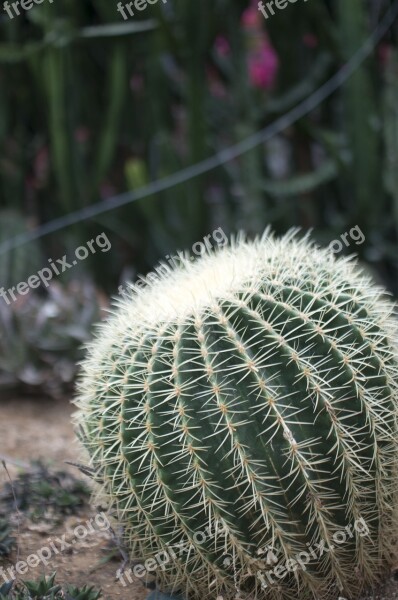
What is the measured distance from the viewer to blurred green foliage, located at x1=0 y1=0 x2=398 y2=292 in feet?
14.5

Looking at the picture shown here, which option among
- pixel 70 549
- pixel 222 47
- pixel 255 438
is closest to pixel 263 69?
pixel 222 47

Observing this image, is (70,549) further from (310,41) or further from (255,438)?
(310,41)

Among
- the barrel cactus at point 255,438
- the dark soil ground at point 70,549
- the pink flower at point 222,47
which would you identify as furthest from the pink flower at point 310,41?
the barrel cactus at point 255,438

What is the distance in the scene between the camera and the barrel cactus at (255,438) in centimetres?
196

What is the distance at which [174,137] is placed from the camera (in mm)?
5297

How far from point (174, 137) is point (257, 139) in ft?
2.57

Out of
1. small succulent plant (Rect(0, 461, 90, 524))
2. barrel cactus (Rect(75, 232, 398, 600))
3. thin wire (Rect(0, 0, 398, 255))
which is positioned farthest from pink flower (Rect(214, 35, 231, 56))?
barrel cactus (Rect(75, 232, 398, 600))

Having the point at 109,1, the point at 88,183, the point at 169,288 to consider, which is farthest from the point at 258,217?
the point at 169,288

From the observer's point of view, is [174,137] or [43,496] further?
[174,137]

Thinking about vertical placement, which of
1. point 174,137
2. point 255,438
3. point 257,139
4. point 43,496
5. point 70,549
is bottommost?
point 70,549

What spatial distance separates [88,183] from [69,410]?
1.51m

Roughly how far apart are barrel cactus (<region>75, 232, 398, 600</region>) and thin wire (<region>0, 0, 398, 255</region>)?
98.1 inches

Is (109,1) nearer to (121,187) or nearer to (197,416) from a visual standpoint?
(121,187)

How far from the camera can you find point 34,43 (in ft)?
16.6
